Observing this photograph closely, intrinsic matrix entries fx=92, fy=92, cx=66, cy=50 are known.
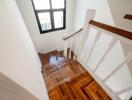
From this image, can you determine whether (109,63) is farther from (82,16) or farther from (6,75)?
(6,75)

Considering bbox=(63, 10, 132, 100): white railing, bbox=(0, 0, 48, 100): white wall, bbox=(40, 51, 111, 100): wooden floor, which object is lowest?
bbox=(40, 51, 111, 100): wooden floor

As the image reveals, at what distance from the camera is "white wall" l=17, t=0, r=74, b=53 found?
244 centimetres

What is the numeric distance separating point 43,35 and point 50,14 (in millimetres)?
732

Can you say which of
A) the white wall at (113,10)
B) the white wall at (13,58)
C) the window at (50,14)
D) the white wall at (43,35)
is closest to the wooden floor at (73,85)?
the white wall at (13,58)

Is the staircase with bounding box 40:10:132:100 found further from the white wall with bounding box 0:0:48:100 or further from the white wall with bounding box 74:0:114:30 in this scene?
the white wall with bounding box 0:0:48:100

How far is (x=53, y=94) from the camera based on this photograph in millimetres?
1740

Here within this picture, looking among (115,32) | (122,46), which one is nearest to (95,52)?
(122,46)

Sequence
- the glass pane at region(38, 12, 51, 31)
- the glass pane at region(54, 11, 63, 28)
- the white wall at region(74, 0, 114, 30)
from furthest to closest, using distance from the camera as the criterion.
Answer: the glass pane at region(54, 11, 63, 28) → the glass pane at region(38, 12, 51, 31) → the white wall at region(74, 0, 114, 30)

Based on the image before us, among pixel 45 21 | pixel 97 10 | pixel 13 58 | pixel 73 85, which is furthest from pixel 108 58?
pixel 45 21

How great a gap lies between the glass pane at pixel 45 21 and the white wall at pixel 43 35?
20cm

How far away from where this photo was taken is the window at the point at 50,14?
260 cm

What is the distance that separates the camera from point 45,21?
2951 millimetres

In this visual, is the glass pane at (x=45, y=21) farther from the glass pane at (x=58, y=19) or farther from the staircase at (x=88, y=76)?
the staircase at (x=88, y=76)

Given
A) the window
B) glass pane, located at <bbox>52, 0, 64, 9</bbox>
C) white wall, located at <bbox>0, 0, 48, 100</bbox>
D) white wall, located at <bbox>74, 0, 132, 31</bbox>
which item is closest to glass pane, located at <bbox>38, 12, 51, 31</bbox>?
the window
